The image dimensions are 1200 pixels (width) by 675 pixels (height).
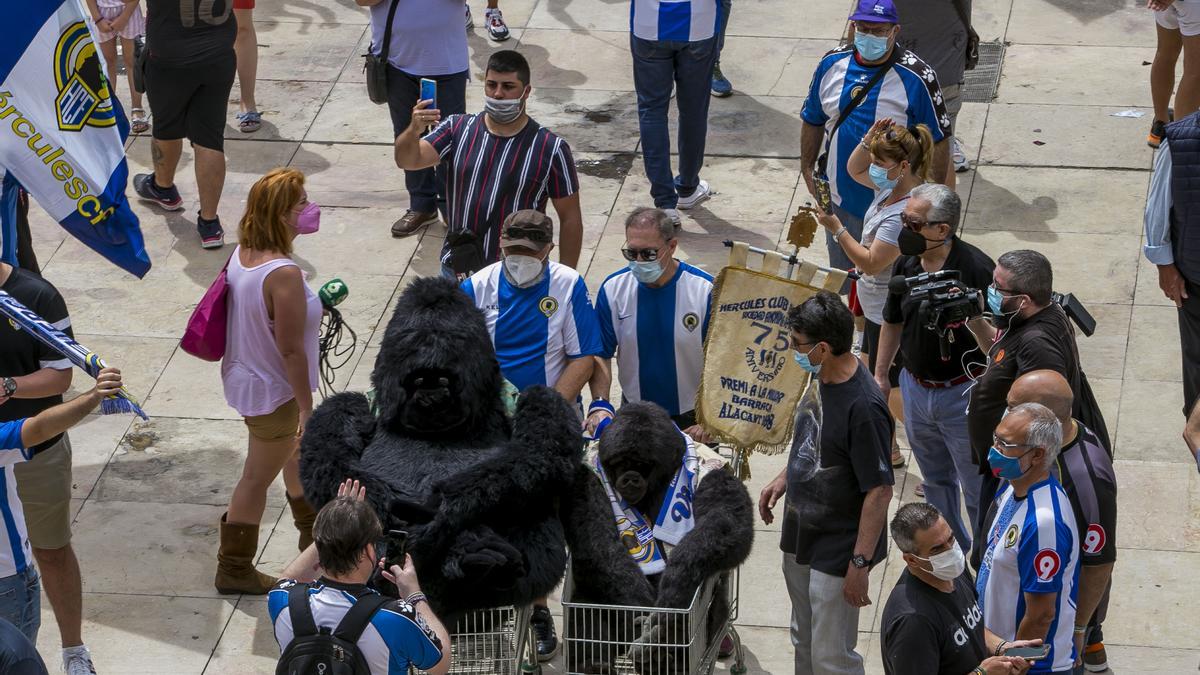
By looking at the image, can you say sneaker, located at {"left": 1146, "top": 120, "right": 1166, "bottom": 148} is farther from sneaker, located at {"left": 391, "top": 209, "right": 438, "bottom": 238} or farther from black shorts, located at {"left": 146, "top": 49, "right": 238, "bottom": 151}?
black shorts, located at {"left": 146, "top": 49, "right": 238, "bottom": 151}

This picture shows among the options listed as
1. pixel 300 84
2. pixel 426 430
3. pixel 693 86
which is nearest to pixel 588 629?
pixel 426 430

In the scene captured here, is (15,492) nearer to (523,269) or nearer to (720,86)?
(523,269)

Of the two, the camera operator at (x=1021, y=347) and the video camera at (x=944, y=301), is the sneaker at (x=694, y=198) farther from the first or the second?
the camera operator at (x=1021, y=347)

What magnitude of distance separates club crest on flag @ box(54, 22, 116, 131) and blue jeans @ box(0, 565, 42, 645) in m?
2.36

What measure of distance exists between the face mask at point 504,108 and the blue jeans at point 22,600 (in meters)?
2.97

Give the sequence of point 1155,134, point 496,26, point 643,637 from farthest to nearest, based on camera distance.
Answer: point 496,26 → point 1155,134 → point 643,637

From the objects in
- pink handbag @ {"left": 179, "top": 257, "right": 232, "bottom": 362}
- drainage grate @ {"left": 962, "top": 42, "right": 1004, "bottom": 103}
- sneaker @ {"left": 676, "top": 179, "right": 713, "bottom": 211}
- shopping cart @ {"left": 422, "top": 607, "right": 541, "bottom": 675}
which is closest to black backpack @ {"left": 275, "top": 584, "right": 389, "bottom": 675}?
shopping cart @ {"left": 422, "top": 607, "right": 541, "bottom": 675}

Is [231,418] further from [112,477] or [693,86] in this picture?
[693,86]

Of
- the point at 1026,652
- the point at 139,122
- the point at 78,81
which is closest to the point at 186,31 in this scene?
the point at 139,122

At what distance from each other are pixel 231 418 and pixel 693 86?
3336 mm

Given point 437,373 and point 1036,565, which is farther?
point 437,373

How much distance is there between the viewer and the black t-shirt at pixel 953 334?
6.79 metres

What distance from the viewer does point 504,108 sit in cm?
773

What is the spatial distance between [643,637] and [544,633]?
1124mm
